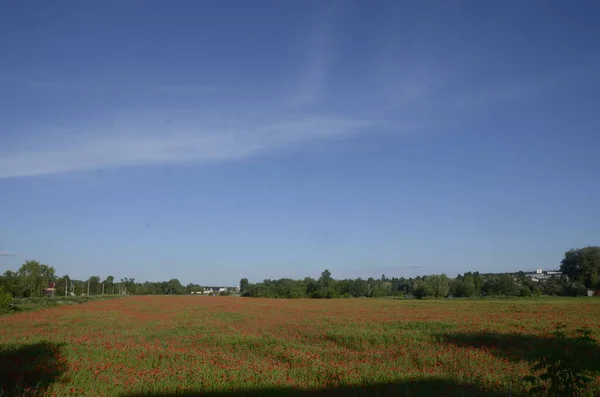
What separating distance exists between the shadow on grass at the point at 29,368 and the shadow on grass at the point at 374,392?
237 cm

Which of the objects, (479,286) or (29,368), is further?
(479,286)

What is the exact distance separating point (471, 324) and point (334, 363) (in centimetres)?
1467

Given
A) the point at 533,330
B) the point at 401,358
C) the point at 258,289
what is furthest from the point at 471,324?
the point at 258,289

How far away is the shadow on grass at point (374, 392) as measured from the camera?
9.94 meters

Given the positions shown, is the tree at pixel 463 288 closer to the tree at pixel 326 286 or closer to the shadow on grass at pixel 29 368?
the tree at pixel 326 286

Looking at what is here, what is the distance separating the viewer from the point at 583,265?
4075 inches

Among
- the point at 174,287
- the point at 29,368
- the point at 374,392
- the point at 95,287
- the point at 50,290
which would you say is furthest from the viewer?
the point at 174,287

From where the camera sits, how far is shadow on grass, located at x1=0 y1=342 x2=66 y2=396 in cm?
1012

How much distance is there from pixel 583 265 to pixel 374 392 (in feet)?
374

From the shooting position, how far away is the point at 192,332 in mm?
23156

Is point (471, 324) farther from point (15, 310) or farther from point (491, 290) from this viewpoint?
point (491, 290)

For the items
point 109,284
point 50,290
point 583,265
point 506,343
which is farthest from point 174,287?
point 506,343

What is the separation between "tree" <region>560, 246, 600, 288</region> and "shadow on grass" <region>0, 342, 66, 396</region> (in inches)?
4314

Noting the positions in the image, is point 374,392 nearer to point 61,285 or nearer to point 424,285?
point 424,285
